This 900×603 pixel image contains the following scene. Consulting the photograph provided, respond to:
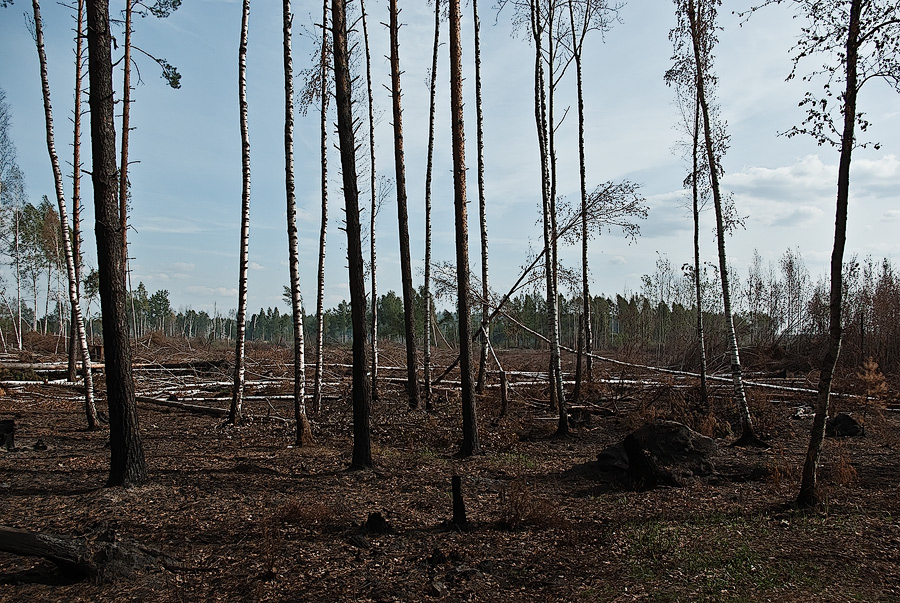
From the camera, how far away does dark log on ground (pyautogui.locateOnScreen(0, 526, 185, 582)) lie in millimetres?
4270

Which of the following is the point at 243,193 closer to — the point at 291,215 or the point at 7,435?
the point at 291,215

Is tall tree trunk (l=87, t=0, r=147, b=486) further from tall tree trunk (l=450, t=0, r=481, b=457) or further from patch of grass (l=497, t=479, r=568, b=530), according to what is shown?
tall tree trunk (l=450, t=0, r=481, b=457)

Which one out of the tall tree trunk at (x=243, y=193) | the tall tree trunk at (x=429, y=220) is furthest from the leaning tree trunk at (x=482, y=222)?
the tall tree trunk at (x=243, y=193)

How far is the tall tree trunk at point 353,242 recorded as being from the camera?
27.8 ft

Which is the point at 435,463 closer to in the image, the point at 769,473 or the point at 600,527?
the point at 600,527

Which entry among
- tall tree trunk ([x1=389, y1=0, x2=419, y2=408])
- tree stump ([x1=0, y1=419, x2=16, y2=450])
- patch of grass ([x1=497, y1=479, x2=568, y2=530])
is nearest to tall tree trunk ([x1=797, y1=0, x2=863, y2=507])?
patch of grass ([x1=497, y1=479, x2=568, y2=530])

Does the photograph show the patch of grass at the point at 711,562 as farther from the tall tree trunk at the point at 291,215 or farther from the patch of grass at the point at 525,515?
the tall tree trunk at the point at 291,215

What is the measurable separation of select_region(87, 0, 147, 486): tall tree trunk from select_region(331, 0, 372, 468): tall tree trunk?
9.95 feet

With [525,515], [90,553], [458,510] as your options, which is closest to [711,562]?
[525,515]

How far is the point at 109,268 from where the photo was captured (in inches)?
270

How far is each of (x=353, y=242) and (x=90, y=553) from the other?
5.31 meters

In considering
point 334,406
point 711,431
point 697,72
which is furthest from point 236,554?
point 697,72

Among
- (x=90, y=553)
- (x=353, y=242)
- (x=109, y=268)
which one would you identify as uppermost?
(x=353, y=242)

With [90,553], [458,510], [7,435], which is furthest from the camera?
[7,435]
